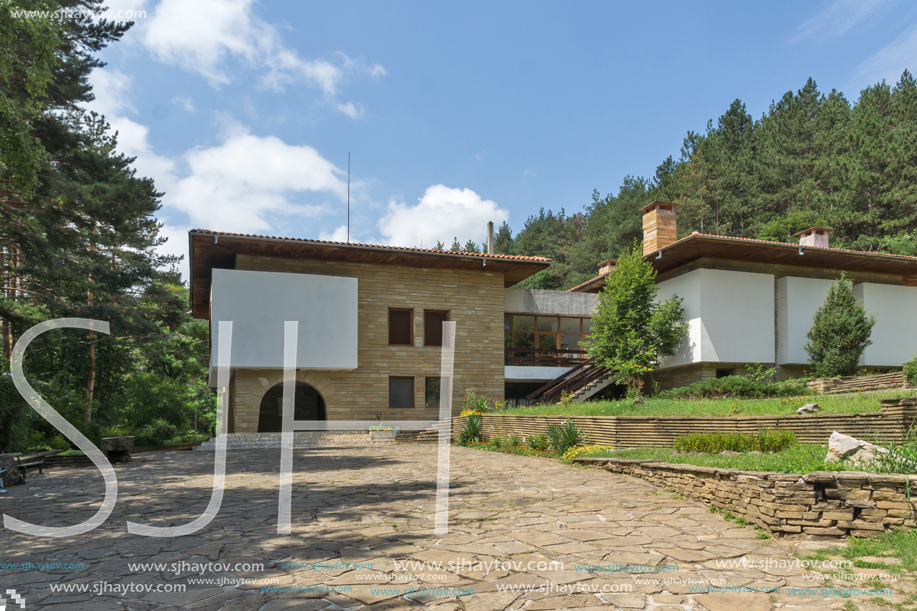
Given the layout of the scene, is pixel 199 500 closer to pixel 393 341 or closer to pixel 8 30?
pixel 8 30

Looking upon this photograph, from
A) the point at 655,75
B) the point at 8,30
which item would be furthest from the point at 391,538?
the point at 655,75

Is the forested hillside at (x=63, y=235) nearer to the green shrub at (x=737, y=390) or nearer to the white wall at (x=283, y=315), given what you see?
the white wall at (x=283, y=315)

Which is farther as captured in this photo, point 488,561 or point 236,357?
point 236,357

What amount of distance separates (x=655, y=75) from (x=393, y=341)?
12.0 meters

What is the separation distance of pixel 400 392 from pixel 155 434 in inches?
483

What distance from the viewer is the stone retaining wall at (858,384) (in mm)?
15453

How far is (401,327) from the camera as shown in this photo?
21.5m

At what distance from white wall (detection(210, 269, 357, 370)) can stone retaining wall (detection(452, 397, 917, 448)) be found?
6924mm

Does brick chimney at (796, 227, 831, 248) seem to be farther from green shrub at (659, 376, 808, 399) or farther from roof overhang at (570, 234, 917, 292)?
green shrub at (659, 376, 808, 399)

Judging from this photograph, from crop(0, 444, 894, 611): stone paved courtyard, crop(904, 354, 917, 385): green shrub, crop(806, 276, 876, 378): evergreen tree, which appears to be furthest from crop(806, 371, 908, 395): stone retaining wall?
crop(0, 444, 894, 611): stone paved courtyard

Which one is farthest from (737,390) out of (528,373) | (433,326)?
(433,326)

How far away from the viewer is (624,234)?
1549 inches

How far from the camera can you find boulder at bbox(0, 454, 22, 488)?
366 inches

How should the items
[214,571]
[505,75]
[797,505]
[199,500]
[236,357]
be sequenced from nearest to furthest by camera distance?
[214,571]
[797,505]
[199,500]
[505,75]
[236,357]
